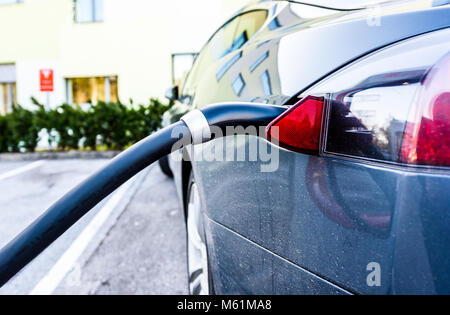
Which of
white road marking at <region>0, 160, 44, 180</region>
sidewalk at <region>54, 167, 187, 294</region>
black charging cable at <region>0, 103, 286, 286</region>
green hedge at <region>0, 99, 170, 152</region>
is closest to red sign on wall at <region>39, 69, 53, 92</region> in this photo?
green hedge at <region>0, 99, 170, 152</region>

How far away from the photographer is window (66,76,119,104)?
44.8ft

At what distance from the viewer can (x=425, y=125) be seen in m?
0.71

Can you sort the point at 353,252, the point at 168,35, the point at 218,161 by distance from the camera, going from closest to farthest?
the point at 353,252 → the point at 218,161 → the point at 168,35

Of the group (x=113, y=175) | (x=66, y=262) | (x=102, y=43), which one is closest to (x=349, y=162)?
(x=113, y=175)

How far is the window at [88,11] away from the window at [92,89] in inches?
84.8

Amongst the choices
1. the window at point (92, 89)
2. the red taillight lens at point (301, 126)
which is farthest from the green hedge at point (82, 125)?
the red taillight lens at point (301, 126)

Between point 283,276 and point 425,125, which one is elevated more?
point 425,125

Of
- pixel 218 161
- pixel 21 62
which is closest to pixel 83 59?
pixel 21 62

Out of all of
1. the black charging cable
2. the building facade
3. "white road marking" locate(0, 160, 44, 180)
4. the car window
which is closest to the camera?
the black charging cable

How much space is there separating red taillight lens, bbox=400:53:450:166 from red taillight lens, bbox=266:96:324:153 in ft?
0.67

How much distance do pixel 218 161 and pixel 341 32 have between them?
64cm

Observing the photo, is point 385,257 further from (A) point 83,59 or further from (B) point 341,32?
(A) point 83,59

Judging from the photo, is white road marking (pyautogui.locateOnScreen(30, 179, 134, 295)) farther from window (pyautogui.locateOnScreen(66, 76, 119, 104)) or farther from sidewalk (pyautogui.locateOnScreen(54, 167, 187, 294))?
window (pyautogui.locateOnScreen(66, 76, 119, 104))

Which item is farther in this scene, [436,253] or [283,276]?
[283,276]
